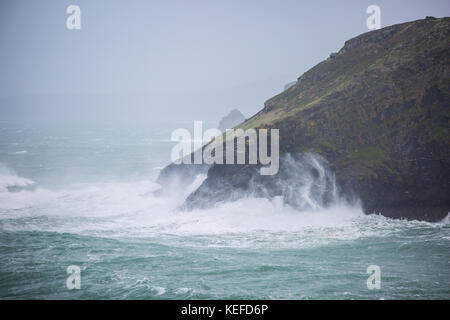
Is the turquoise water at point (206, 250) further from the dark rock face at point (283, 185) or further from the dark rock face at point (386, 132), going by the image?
the dark rock face at point (386, 132)

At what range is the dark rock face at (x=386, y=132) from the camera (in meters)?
46.2

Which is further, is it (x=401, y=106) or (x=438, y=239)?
(x=401, y=106)

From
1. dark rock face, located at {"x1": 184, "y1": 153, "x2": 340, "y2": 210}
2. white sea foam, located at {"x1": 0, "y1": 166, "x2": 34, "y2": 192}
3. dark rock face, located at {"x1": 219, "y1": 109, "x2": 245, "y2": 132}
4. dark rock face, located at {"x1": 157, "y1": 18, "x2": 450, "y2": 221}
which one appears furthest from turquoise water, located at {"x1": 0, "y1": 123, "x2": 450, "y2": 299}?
dark rock face, located at {"x1": 219, "y1": 109, "x2": 245, "y2": 132}

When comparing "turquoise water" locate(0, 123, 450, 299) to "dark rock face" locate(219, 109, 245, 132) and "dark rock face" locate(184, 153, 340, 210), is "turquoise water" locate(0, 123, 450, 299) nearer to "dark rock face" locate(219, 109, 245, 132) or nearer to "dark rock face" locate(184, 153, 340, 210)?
"dark rock face" locate(184, 153, 340, 210)

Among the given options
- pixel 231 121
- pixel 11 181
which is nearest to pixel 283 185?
pixel 11 181

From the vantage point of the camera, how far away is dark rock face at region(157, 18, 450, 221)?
46188 mm

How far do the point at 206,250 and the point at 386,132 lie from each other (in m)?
29.4

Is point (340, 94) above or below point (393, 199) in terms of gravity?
above

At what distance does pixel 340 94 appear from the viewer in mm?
54219

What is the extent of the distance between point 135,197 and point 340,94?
31.7 metres

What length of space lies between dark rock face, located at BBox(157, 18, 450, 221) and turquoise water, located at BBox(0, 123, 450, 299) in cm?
320

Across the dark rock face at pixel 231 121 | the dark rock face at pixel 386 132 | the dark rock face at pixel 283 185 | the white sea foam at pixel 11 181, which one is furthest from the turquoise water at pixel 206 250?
the dark rock face at pixel 231 121
